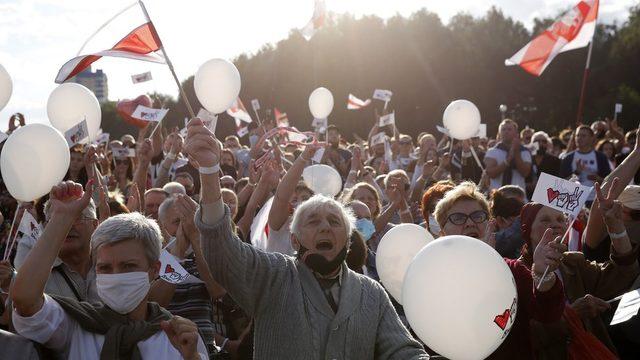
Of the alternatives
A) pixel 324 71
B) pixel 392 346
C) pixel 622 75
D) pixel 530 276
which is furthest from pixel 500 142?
pixel 622 75

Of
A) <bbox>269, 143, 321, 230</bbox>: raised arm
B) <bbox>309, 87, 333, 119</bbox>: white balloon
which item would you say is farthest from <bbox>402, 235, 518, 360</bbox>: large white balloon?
<bbox>309, 87, 333, 119</bbox>: white balloon

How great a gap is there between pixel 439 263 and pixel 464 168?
720cm

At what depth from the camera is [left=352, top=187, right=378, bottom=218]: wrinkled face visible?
6.41m

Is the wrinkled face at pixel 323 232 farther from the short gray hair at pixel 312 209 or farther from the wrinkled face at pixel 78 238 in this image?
the wrinkled face at pixel 78 238

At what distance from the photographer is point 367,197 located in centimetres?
642

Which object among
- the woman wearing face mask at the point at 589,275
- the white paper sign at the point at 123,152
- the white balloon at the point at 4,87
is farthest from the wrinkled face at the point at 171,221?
the white paper sign at the point at 123,152

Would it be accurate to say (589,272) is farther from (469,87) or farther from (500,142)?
(469,87)

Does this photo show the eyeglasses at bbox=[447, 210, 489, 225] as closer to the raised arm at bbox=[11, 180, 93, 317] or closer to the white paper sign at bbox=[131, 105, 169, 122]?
the raised arm at bbox=[11, 180, 93, 317]

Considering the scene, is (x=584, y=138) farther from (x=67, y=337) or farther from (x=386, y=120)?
(x=67, y=337)

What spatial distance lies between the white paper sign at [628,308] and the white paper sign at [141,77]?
6.61 metres

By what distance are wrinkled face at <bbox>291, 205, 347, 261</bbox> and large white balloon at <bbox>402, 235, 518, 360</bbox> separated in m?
0.39

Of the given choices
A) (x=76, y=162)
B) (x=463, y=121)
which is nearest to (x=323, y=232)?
(x=76, y=162)

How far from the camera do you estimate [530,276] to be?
3.73 metres

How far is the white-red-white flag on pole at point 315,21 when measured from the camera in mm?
8969
